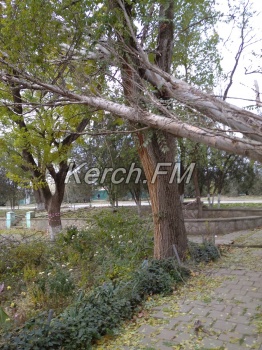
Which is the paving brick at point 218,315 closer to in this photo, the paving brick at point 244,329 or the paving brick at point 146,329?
the paving brick at point 244,329

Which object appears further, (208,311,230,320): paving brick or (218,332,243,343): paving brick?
(208,311,230,320): paving brick

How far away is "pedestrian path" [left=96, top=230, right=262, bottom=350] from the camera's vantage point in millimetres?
3453

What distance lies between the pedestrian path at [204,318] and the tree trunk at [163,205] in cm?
68

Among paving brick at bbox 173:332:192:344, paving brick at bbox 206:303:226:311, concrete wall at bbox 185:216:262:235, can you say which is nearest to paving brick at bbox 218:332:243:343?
paving brick at bbox 173:332:192:344

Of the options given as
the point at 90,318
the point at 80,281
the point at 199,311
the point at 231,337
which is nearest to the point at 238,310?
the point at 199,311

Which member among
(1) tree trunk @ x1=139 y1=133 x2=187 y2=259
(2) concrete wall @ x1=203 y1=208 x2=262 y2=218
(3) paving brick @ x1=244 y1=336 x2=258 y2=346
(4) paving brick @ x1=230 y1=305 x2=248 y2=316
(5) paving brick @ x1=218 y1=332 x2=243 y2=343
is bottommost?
(3) paving brick @ x1=244 y1=336 x2=258 y2=346

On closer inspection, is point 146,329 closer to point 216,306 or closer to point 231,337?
point 231,337

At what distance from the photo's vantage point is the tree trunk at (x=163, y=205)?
20.7ft

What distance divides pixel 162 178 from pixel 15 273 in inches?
145

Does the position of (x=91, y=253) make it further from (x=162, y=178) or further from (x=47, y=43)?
(x=47, y=43)

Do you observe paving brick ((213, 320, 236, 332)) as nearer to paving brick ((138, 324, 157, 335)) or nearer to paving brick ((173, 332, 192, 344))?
paving brick ((173, 332, 192, 344))

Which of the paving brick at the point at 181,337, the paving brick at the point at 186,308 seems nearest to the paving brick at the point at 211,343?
the paving brick at the point at 181,337

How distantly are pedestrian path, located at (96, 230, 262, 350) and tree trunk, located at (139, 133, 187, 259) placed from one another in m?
0.68

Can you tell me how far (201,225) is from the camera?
11.7 meters
